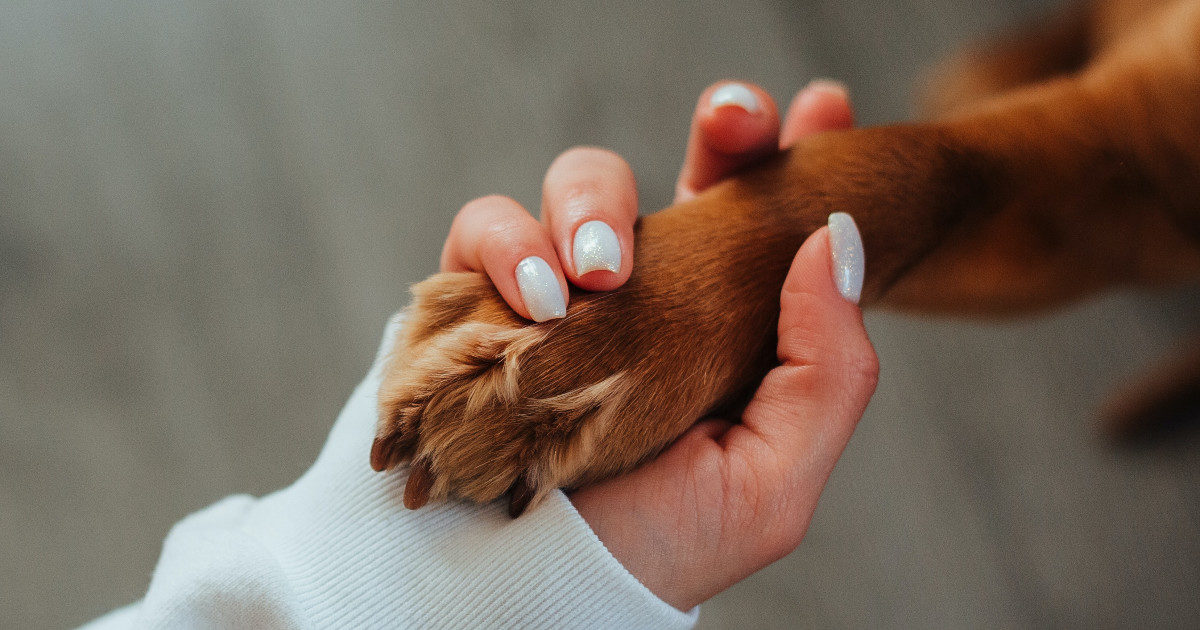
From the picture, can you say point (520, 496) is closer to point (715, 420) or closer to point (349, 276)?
point (715, 420)

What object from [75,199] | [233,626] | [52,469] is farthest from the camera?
[75,199]

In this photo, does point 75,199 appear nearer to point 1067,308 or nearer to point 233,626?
point 233,626

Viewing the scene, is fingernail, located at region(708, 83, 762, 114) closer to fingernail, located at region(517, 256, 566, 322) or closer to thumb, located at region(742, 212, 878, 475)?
thumb, located at region(742, 212, 878, 475)

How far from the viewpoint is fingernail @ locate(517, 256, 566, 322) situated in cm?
65

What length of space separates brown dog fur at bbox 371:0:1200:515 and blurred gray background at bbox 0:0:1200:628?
27 cm

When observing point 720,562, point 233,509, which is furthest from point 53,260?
point 720,562

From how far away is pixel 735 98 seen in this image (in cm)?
84

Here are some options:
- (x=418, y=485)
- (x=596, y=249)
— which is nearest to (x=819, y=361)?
(x=596, y=249)

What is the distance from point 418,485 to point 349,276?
838 mm

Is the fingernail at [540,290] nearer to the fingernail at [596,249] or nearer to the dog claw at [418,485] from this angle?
the fingernail at [596,249]

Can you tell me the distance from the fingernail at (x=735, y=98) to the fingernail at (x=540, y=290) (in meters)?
0.31

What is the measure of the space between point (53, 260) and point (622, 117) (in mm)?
1035

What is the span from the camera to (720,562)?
74 cm

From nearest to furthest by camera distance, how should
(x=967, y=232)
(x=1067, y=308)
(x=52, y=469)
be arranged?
(x=967, y=232) < (x=1067, y=308) < (x=52, y=469)
